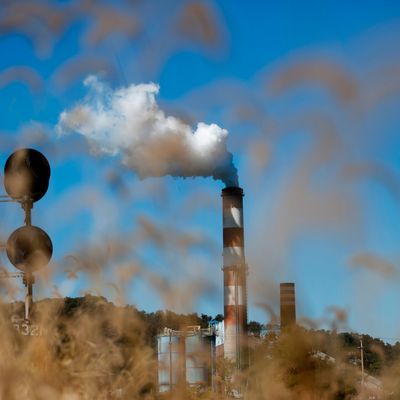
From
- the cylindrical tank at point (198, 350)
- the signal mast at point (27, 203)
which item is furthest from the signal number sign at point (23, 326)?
the cylindrical tank at point (198, 350)

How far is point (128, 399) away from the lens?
11.0m

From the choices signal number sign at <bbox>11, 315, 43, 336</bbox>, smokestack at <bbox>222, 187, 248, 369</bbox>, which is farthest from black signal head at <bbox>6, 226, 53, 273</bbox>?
smokestack at <bbox>222, 187, 248, 369</bbox>

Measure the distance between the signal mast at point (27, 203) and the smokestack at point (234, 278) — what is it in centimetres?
3795

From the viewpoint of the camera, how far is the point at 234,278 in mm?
57719

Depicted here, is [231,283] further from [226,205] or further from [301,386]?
[301,386]

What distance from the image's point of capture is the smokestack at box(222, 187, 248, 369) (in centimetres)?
5750

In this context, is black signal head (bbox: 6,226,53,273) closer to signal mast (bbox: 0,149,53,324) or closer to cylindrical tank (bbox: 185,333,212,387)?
signal mast (bbox: 0,149,53,324)

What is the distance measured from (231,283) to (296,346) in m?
43.5

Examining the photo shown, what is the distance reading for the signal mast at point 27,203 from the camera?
62.6 ft

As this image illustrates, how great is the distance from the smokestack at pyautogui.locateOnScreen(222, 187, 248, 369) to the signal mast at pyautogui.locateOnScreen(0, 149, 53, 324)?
37946 millimetres

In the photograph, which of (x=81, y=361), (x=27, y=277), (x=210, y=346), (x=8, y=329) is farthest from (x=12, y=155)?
(x=210, y=346)

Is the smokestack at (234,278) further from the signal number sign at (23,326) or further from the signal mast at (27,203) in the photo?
the signal number sign at (23,326)

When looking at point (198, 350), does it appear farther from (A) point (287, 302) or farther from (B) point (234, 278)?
(A) point (287, 302)

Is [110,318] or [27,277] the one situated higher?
[27,277]
